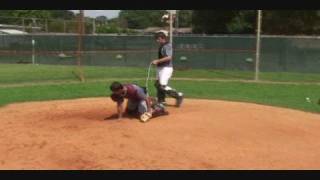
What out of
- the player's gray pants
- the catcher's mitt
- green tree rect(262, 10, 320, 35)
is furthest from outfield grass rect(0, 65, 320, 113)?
green tree rect(262, 10, 320, 35)

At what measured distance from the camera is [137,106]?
394 inches

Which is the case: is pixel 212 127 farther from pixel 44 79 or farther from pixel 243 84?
pixel 44 79

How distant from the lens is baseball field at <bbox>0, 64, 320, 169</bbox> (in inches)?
283

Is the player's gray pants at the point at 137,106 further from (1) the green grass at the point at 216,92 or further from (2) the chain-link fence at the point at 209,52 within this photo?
(2) the chain-link fence at the point at 209,52

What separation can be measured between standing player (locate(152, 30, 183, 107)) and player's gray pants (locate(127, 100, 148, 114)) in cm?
118

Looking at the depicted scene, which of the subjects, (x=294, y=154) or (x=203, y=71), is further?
(x=203, y=71)

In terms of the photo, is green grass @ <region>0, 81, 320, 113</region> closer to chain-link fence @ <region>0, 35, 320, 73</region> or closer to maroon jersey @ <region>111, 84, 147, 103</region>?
maroon jersey @ <region>111, 84, 147, 103</region>

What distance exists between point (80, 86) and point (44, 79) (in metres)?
3.57

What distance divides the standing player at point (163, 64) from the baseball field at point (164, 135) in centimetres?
33

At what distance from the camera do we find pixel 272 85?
771 inches

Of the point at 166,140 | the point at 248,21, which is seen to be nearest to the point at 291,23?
the point at 248,21

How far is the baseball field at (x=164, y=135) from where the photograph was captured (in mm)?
7176

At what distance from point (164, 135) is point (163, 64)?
312 cm
